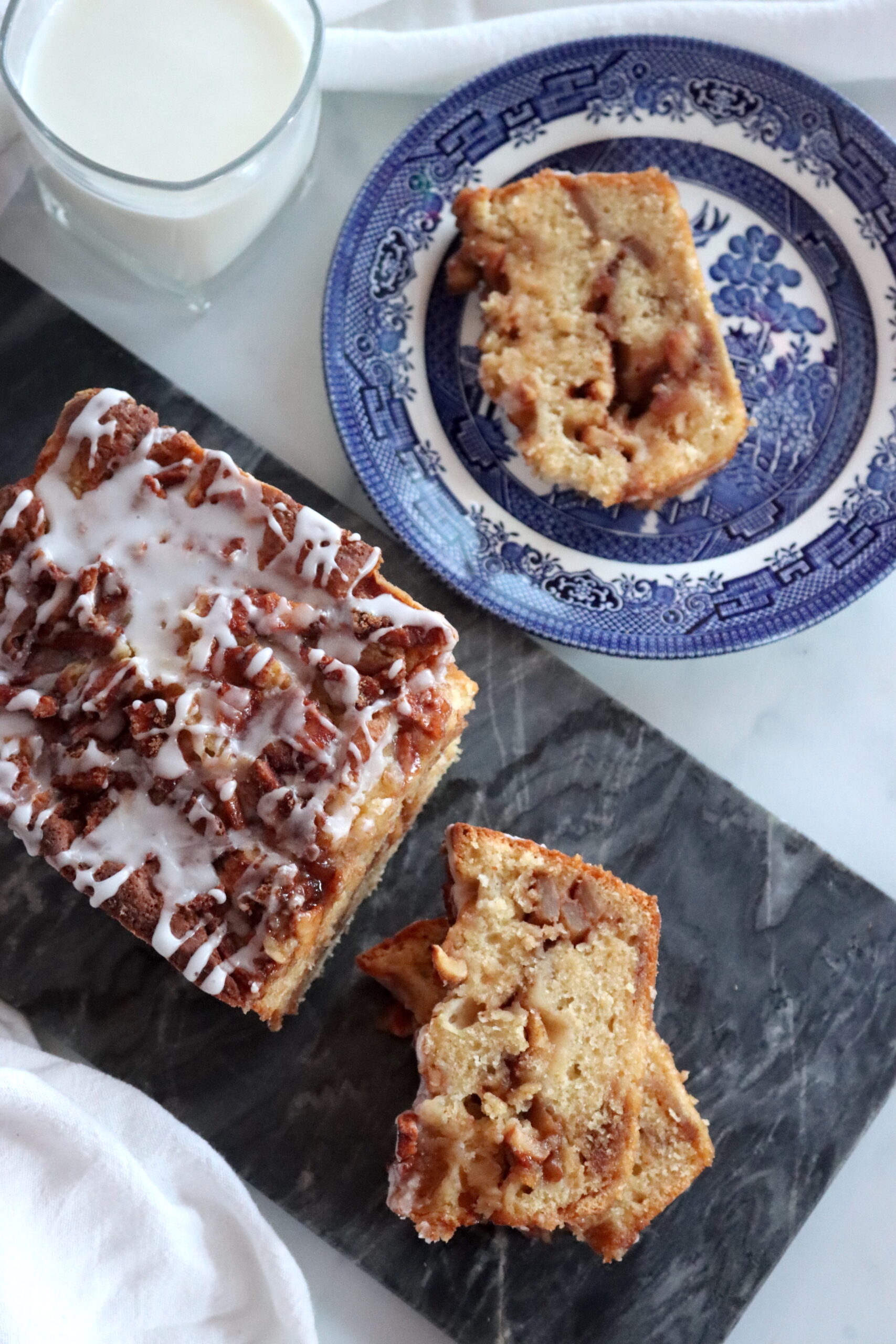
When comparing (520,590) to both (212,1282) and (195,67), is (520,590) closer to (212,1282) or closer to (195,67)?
(195,67)

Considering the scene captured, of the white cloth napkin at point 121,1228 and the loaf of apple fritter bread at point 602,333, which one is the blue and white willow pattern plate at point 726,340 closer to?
the loaf of apple fritter bread at point 602,333

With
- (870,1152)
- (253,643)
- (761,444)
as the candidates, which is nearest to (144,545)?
(253,643)

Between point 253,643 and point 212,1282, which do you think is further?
point 212,1282

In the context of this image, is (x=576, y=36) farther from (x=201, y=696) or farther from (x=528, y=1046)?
(x=528, y=1046)

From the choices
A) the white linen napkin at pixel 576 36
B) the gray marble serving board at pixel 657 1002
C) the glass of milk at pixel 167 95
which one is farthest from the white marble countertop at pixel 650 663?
the white linen napkin at pixel 576 36

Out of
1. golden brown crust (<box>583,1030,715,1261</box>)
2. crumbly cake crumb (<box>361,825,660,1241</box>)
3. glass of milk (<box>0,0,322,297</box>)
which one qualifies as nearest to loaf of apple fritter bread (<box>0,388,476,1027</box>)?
crumbly cake crumb (<box>361,825,660,1241</box>)

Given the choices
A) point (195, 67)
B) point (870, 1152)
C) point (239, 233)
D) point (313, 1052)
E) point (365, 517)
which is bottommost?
point (313, 1052)

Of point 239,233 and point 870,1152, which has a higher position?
point 239,233
